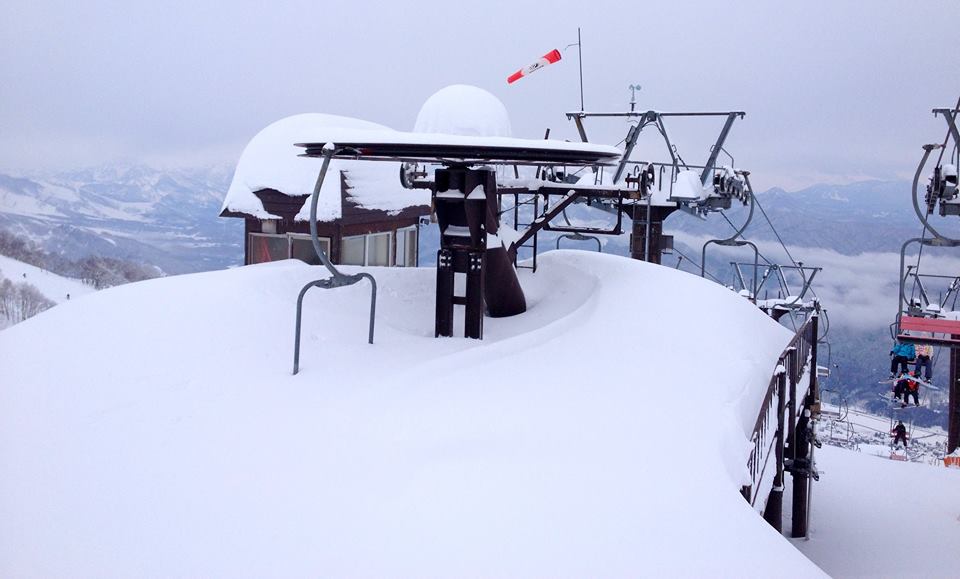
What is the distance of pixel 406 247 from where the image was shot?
1588 cm

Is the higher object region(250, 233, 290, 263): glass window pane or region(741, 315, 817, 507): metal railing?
Result: region(250, 233, 290, 263): glass window pane

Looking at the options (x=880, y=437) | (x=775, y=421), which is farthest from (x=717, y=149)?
(x=880, y=437)

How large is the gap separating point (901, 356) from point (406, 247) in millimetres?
10030

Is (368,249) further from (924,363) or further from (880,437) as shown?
(880,437)

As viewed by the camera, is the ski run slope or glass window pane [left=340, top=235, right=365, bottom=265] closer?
the ski run slope

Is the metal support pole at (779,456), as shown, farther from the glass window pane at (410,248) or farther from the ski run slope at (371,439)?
the glass window pane at (410,248)

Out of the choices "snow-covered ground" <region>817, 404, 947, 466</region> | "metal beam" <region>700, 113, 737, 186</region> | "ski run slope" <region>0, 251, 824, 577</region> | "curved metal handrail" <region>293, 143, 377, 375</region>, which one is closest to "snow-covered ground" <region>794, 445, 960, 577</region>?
"snow-covered ground" <region>817, 404, 947, 466</region>

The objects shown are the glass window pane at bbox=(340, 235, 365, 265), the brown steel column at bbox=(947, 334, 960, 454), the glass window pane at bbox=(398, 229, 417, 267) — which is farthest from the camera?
the glass window pane at bbox=(398, 229, 417, 267)

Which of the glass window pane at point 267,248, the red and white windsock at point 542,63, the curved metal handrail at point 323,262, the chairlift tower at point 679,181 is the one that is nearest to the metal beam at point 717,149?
the chairlift tower at point 679,181

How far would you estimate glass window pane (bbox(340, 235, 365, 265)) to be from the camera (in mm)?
12992

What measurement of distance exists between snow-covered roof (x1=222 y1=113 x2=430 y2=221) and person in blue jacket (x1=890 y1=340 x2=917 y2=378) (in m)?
10.1

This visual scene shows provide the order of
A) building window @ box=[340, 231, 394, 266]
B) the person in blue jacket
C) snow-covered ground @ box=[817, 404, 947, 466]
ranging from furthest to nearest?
snow-covered ground @ box=[817, 404, 947, 466] → the person in blue jacket → building window @ box=[340, 231, 394, 266]

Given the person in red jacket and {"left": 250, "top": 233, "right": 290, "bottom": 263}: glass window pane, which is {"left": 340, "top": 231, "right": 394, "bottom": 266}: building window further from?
the person in red jacket

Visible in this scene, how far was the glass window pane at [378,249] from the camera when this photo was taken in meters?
14.1
